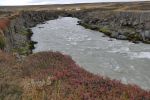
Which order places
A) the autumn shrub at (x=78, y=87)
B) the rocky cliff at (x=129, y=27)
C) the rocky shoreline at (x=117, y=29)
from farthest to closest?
the rocky cliff at (x=129, y=27) → the rocky shoreline at (x=117, y=29) → the autumn shrub at (x=78, y=87)

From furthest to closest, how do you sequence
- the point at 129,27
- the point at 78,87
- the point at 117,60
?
the point at 129,27
the point at 117,60
the point at 78,87

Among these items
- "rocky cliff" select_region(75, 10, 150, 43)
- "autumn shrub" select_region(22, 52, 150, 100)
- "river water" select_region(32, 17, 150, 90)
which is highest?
"autumn shrub" select_region(22, 52, 150, 100)

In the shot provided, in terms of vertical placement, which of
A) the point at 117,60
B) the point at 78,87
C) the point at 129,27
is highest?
the point at 78,87

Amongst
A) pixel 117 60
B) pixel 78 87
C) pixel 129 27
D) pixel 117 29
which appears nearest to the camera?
pixel 78 87

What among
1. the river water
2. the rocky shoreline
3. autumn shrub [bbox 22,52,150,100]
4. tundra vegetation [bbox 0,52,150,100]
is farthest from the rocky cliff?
tundra vegetation [bbox 0,52,150,100]

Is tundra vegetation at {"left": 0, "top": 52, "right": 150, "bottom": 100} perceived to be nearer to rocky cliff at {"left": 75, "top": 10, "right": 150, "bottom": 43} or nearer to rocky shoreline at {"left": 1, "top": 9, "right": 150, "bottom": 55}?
rocky shoreline at {"left": 1, "top": 9, "right": 150, "bottom": 55}

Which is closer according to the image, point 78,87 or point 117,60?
point 78,87

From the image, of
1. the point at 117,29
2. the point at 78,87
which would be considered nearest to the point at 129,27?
the point at 117,29

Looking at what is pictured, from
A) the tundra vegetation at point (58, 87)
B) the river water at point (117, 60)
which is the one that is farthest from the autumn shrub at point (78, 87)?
the river water at point (117, 60)

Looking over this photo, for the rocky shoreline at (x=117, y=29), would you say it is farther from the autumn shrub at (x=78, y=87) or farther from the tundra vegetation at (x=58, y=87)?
the tundra vegetation at (x=58, y=87)

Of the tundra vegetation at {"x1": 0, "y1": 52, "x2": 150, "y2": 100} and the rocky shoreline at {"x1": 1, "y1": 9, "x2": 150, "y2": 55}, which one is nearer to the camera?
the tundra vegetation at {"x1": 0, "y1": 52, "x2": 150, "y2": 100}

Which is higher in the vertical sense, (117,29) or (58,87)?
(58,87)

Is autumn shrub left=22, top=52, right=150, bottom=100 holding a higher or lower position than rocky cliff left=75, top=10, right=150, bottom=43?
higher

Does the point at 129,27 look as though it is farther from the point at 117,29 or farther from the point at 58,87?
the point at 58,87
